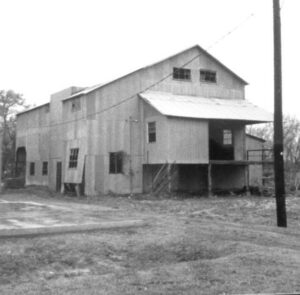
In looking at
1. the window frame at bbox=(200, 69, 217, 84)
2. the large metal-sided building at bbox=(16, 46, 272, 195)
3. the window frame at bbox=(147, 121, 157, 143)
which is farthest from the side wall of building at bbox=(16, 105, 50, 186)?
the window frame at bbox=(200, 69, 217, 84)

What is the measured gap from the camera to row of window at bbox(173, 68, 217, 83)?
3344cm

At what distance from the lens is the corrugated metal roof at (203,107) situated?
29562 mm

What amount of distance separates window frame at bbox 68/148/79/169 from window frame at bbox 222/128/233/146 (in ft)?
33.3

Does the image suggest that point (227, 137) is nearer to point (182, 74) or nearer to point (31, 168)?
point (182, 74)

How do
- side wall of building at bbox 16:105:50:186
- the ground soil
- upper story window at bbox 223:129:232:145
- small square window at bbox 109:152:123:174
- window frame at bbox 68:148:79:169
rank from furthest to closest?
side wall of building at bbox 16:105:50:186
upper story window at bbox 223:129:232:145
window frame at bbox 68:148:79:169
small square window at bbox 109:152:123:174
the ground soil

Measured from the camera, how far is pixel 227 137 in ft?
113

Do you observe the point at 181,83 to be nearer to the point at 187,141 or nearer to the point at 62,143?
the point at 187,141

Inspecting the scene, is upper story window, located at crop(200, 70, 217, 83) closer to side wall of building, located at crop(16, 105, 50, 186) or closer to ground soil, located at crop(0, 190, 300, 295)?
side wall of building, located at crop(16, 105, 50, 186)

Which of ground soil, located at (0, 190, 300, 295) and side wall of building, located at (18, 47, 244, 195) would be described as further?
side wall of building, located at (18, 47, 244, 195)

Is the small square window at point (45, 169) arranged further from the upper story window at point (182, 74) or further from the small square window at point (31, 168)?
the upper story window at point (182, 74)

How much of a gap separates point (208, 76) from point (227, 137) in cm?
440

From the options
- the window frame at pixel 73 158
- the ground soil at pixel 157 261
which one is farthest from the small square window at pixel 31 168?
the ground soil at pixel 157 261

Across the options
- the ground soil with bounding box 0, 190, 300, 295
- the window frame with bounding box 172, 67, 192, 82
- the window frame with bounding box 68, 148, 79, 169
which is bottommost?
the ground soil with bounding box 0, 190, 300, 295

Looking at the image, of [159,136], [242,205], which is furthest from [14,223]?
[159,136]
